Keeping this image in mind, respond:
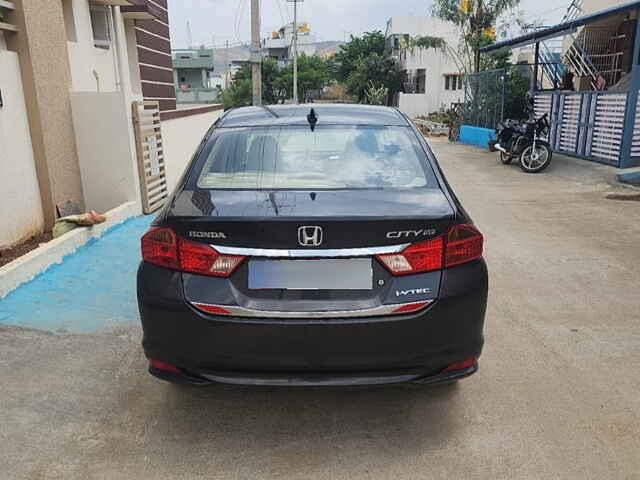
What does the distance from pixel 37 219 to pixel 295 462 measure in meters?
5.05

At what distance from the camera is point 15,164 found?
19.3 feet

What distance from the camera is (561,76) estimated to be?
16109 mm

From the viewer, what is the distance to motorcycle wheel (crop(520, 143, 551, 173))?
11.6 metres

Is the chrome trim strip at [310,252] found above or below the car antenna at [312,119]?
below

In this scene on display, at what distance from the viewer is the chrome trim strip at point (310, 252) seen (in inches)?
93.8

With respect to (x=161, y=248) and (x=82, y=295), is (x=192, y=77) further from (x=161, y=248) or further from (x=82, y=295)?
(x=161, y=248)

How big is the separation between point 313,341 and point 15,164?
4858 mm

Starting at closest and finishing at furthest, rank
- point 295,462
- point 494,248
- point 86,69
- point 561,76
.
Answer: point 295,462 → point 494,248 → point 86,69 → point 561,76

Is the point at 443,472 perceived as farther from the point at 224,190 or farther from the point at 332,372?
the point at 224,190

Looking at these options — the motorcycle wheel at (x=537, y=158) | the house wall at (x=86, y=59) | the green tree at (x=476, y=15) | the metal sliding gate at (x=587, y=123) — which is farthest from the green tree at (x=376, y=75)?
the house wall at (x=86, y=59)

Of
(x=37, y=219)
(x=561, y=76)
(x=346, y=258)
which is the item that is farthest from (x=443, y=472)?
(x=561, y=76)

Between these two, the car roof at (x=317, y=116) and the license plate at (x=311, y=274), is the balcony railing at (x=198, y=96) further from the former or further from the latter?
the license plate at (x=311, y=274)

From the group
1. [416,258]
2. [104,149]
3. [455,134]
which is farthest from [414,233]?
[455,134]

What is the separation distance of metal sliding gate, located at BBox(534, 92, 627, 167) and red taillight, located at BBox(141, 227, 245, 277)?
10.2 metres
